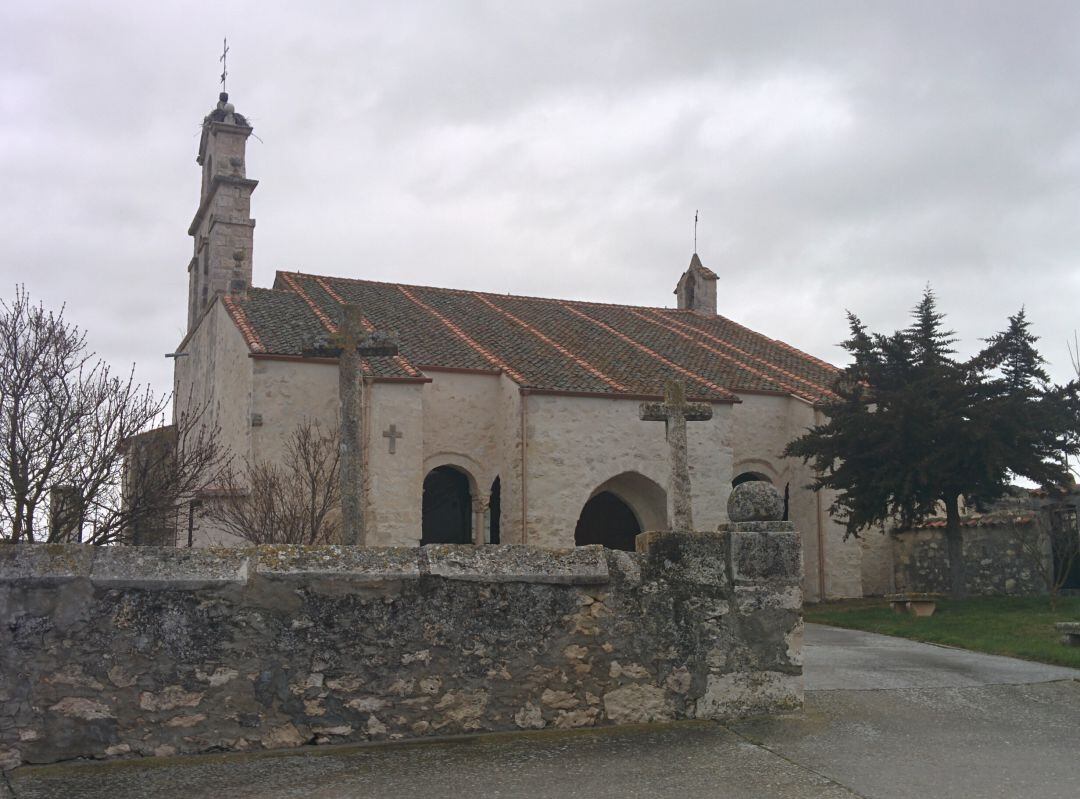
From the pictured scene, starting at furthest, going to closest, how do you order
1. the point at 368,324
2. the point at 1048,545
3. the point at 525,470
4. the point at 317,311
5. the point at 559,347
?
the point at 559,347 → the point at 368,324 → the point at 317,311 → the point at 525,470 → the point at 1048,545

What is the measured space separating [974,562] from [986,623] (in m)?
6.14

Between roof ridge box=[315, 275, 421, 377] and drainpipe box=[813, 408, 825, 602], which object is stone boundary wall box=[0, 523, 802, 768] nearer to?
roof ridge box=[315, 275, 421, 377]

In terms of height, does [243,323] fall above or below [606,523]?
above

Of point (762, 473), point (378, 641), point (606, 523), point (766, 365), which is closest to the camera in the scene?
point (378, 641)

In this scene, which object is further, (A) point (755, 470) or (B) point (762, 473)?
(B) point (762, 473)

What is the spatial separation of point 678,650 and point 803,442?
13336mm

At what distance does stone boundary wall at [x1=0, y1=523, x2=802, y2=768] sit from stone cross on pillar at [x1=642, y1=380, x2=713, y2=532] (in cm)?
240

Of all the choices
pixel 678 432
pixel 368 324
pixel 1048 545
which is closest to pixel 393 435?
pixel 368 324

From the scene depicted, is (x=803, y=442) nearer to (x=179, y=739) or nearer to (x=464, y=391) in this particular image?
(x=464, y=391)

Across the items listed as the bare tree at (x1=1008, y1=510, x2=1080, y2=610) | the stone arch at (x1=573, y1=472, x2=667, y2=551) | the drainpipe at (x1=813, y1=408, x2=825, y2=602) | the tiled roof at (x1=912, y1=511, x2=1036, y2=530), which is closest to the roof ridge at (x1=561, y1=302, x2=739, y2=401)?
the drainpipe at (x1=813, y1=408, x2=825, y2=602)

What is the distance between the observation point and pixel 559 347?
23562 mm

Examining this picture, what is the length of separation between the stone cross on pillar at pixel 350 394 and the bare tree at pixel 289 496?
14.2 feet

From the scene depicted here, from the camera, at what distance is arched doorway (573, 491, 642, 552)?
75.0ft

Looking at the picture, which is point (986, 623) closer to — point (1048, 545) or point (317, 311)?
point (1048, 545)
